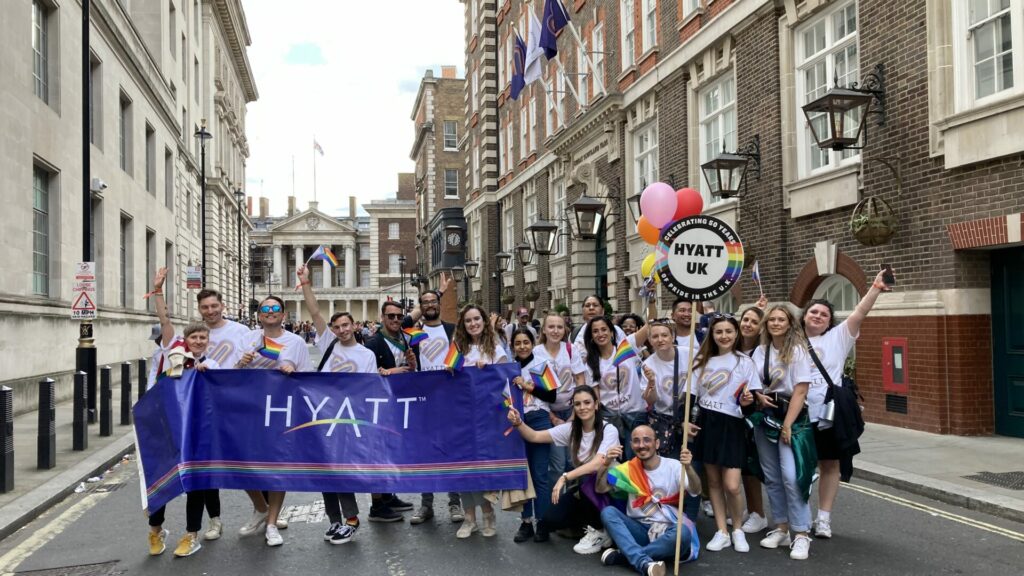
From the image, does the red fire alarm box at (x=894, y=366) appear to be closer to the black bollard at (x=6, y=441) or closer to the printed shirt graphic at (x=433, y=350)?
the printed shirt graphic at (x=433, y=350)

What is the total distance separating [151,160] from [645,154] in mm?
18563

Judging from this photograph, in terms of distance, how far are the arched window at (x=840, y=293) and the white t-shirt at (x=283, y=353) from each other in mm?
8874

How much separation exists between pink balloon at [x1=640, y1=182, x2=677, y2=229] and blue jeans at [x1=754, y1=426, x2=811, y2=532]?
104 inches

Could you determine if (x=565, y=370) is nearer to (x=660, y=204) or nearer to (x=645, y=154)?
(x=660, y=204)

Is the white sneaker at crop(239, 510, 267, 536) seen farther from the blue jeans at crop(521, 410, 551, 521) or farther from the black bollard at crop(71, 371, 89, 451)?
the black bollard at crop(71, 371, 89, 451)

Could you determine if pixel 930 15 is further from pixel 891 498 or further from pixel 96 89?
pixel 96 89

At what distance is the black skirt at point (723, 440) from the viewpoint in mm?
6219

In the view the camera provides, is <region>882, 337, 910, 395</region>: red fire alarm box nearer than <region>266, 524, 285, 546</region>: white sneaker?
No

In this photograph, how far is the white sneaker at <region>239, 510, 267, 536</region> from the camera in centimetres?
683

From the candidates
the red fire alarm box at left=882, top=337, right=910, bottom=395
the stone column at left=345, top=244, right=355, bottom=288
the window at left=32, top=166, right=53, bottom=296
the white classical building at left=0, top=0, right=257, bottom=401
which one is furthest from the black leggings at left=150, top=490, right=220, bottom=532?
the stone column at left=345, top=244, right=355, bottom=288

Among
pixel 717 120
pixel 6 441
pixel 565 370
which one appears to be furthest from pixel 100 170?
pixel 565 370

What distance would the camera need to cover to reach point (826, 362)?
6.34 m

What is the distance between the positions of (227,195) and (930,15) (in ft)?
168

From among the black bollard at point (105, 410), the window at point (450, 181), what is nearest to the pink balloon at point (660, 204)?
the black bollard at point (105, 410)
